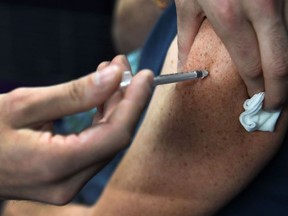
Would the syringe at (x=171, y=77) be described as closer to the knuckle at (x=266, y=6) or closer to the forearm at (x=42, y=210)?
the knuckle at (x=266, y=6)

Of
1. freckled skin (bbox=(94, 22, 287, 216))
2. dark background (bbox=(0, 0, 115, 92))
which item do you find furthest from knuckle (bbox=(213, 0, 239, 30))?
dark background (bbox=(0, 0, 115, 92))

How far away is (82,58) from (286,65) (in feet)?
6.02

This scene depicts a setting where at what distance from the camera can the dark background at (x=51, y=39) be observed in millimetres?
2354

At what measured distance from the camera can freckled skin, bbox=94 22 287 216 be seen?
0.77 m

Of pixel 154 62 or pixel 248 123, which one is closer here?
pixel 248 123

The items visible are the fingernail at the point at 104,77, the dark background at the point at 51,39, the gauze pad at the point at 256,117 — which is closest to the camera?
the fingernail at the point at 104,77

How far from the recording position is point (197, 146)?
2.69 feet

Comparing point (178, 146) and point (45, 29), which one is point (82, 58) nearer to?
point (45, 29)

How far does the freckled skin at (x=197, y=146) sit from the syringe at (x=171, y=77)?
0.02m

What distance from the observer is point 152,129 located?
898 millimetres

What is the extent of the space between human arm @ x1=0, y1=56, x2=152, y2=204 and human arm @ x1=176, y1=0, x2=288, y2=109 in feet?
0.44

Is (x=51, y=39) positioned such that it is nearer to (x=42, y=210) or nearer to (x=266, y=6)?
(x=42, y=210)

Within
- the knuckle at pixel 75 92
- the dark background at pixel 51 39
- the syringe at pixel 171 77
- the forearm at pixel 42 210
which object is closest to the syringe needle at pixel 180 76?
the syringe at pixel 171 77

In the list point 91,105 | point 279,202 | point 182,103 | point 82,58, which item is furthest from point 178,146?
point 82,58
